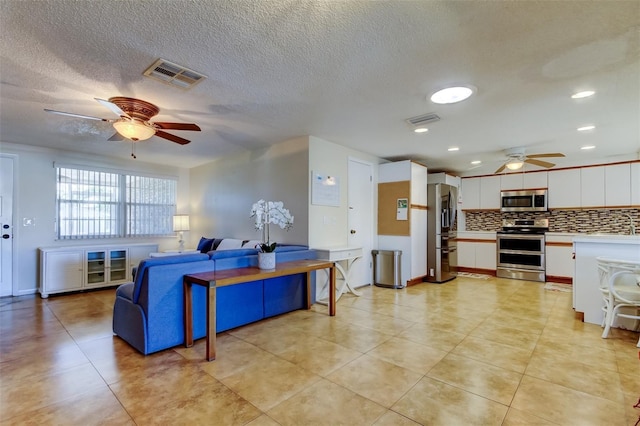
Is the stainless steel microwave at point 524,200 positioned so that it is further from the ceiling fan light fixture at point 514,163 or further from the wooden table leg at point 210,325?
the wooden table leg at point 210,325

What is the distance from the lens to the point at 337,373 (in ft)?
7.61

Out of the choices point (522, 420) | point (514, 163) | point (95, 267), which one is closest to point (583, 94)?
point (514, 163)

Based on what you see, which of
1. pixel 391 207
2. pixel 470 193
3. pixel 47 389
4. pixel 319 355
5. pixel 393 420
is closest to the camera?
pixel 393 420

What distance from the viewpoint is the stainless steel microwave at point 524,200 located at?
6.10 metres

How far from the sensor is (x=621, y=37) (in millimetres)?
1965

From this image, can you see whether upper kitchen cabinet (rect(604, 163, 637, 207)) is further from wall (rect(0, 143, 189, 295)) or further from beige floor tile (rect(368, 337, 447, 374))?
wall (rect(0, 143, 189, 295))

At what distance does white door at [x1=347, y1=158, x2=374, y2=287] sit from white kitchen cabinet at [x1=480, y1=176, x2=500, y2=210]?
293 centimetres

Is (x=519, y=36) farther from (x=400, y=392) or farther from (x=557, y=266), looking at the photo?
(x=557, y=266)

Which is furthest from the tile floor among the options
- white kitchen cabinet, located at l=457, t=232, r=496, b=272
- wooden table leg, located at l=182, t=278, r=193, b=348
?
white kitchen cabinet, located at l=457, t=232, r=496, b=272

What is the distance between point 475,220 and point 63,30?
24.6 ft

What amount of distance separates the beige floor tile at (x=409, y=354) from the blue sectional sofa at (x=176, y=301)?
4.69 ft

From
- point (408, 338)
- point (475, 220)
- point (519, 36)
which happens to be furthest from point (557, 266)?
point (519, 36)

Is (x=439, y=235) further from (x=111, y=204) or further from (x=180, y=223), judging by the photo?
(x=111, y=204)

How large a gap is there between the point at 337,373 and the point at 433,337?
3.95 ft
